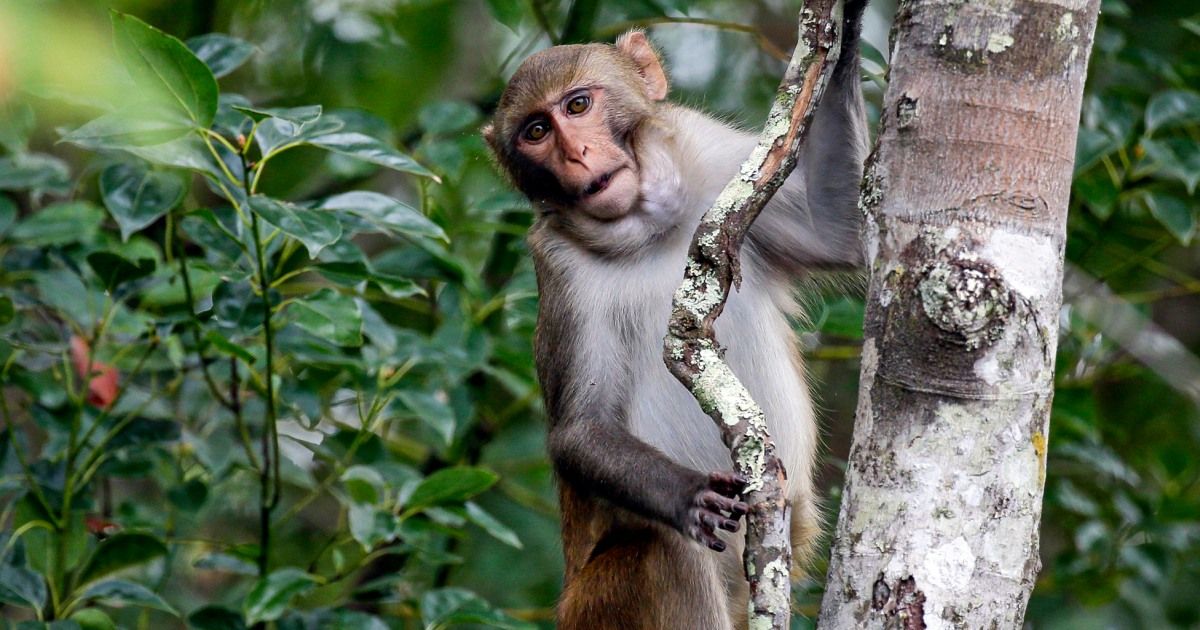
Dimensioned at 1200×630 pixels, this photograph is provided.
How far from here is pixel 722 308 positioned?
10.00 ft

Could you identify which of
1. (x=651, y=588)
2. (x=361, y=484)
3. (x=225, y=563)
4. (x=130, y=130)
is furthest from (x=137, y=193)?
(x=651, y=588)

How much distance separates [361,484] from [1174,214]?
3.58 metres

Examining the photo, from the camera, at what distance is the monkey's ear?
16.6ft

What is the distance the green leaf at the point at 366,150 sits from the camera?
4.17m

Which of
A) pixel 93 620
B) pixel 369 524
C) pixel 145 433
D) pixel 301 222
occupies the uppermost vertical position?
pixel 301 222

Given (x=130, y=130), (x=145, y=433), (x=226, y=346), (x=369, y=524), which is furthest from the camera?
(x=145, y=433)

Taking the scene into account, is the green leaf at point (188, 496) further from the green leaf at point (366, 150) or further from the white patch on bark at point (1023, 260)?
the white patch on bark at point (1023, 260)

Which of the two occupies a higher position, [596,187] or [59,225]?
[596,187]

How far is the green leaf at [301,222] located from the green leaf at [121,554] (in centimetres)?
143

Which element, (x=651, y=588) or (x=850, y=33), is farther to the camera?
(x=651, y=588)

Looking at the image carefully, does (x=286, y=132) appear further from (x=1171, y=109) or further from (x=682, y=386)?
(x=1171, y=109)

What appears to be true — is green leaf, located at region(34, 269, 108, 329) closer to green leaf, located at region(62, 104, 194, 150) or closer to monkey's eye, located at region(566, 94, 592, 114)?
green leaf, located at region(62, 104, 194, 150)

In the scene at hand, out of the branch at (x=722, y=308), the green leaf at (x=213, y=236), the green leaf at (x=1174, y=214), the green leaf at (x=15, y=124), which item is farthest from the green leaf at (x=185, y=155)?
the green leaf at (x=1174, y=214)

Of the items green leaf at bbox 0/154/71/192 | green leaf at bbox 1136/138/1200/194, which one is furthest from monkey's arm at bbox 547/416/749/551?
green leaf at bbox 1136/138/1200/194
